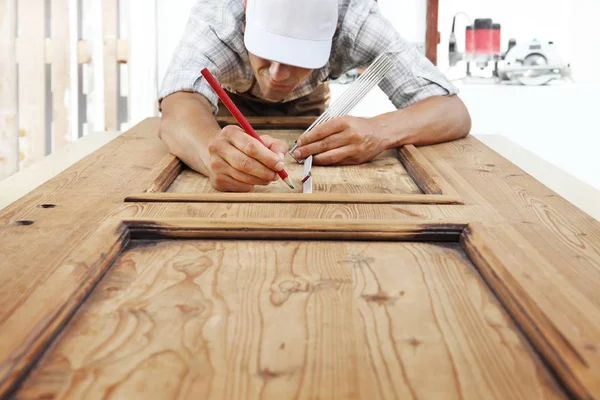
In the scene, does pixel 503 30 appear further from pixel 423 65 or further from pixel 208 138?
pixel 208 138

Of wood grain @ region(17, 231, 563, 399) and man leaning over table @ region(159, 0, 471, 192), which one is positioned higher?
man leaning over table @ region(159, 0, 471, 192)

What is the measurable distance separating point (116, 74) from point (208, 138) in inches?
96.9

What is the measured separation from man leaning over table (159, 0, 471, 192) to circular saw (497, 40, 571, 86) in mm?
1840

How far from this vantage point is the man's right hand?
1211mm

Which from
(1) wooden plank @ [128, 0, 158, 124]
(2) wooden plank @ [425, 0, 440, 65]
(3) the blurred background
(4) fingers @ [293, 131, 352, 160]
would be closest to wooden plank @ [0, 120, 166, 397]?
(4) fingers @ [293, 131, 352, 160]

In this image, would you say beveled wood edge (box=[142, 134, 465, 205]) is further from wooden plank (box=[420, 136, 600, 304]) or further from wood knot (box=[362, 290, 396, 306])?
wood knot (box=[362, 290, 396, 306])

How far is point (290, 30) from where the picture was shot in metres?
1.55

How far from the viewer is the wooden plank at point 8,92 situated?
3.46 metres

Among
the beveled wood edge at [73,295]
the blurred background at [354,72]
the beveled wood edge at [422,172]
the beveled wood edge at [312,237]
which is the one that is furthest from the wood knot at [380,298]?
the blurred background at [354,72]

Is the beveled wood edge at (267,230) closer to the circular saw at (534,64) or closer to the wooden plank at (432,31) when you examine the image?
the circular saw at (534,64)

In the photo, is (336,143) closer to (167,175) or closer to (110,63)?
(167,175)

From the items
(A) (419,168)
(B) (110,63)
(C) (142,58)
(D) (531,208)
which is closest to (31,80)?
(B) (110,63)

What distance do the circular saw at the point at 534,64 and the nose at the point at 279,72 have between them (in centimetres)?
230

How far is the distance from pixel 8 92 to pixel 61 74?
0.96 feet
